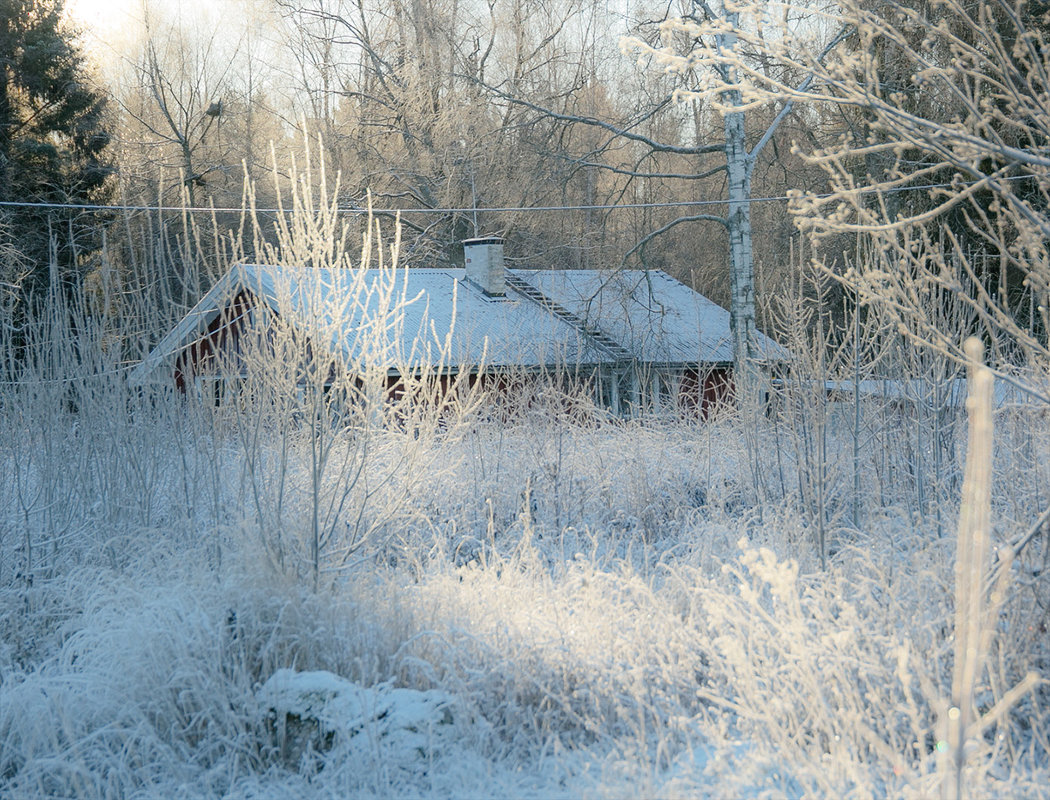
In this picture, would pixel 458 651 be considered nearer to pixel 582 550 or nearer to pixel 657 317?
pixel 582 550

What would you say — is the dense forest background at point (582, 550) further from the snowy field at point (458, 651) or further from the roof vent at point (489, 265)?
the roof vent at point (489, 265)

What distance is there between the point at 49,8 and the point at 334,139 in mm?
7335

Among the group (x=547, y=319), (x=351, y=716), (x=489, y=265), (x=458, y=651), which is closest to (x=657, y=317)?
(x=547, y=319)

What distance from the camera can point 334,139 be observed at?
2653 centimetres

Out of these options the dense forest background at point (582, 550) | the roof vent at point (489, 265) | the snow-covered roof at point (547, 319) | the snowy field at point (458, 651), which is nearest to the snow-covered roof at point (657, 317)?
the snow-covered roof at point (547, 319)

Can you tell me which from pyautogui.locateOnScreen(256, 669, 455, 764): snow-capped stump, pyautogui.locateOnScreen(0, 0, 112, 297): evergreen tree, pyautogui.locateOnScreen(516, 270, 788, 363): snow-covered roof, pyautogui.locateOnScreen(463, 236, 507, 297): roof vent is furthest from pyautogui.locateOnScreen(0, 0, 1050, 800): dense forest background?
pyautogui.locateOnScreen(0, 0, 112, 297): evergreen tree

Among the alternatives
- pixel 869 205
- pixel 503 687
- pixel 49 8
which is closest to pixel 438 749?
pixel 503 687

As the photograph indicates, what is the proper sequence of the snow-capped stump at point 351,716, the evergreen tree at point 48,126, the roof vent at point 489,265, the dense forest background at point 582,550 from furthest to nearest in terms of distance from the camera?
the evergreen tree at point 48,126 → the roof vent at point 489,265 → the snow-capped stump at point 351,716 → the dense forest background at point 582,550

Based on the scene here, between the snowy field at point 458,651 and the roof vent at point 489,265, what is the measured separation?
11471 millimetres

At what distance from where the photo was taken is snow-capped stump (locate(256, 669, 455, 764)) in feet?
13.2

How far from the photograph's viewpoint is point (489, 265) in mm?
18703

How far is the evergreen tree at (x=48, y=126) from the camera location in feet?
69.1

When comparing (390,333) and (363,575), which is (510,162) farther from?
(363,575)

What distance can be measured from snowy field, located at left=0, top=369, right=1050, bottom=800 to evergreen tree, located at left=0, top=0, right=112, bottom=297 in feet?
50.9
